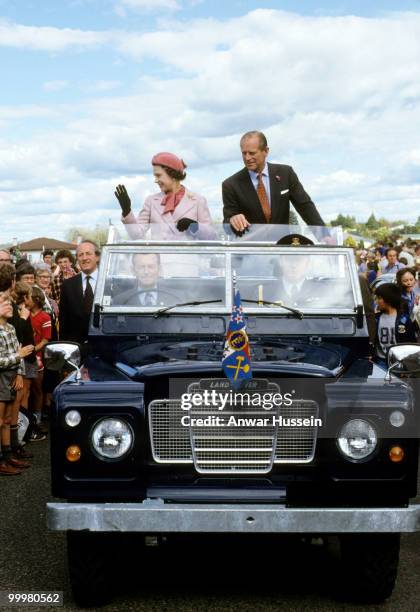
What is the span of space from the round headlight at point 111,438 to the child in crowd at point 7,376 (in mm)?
3634

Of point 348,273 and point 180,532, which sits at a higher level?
point 348,273

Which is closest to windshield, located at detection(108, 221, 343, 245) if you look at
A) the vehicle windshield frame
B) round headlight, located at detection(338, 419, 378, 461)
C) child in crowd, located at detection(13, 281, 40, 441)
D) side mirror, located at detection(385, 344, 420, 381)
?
the vehicle windshield frame

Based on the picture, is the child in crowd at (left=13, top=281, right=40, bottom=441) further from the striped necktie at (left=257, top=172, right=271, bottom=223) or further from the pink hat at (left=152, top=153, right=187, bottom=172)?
the striped necktie at (left=257, top=172, right=271, bottom=223)

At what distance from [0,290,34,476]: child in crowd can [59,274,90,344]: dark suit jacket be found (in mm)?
459

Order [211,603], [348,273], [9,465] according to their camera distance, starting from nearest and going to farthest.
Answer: [211,603] < [348,273] < [9,465]

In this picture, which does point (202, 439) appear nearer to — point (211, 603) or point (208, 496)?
point (208, 496)

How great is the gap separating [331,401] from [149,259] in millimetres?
2061

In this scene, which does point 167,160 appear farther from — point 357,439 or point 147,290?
point 357,439

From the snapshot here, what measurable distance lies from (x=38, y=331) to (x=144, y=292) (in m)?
4.50

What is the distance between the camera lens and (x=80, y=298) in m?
7.90

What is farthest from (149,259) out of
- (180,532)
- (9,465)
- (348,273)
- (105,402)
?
(9,465)

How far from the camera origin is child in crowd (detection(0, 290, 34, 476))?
25.9ft

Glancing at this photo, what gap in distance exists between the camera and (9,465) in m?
8.10

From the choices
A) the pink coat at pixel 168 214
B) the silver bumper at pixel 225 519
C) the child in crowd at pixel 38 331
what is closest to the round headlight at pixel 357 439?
the silver bumper at pixel 225 519
